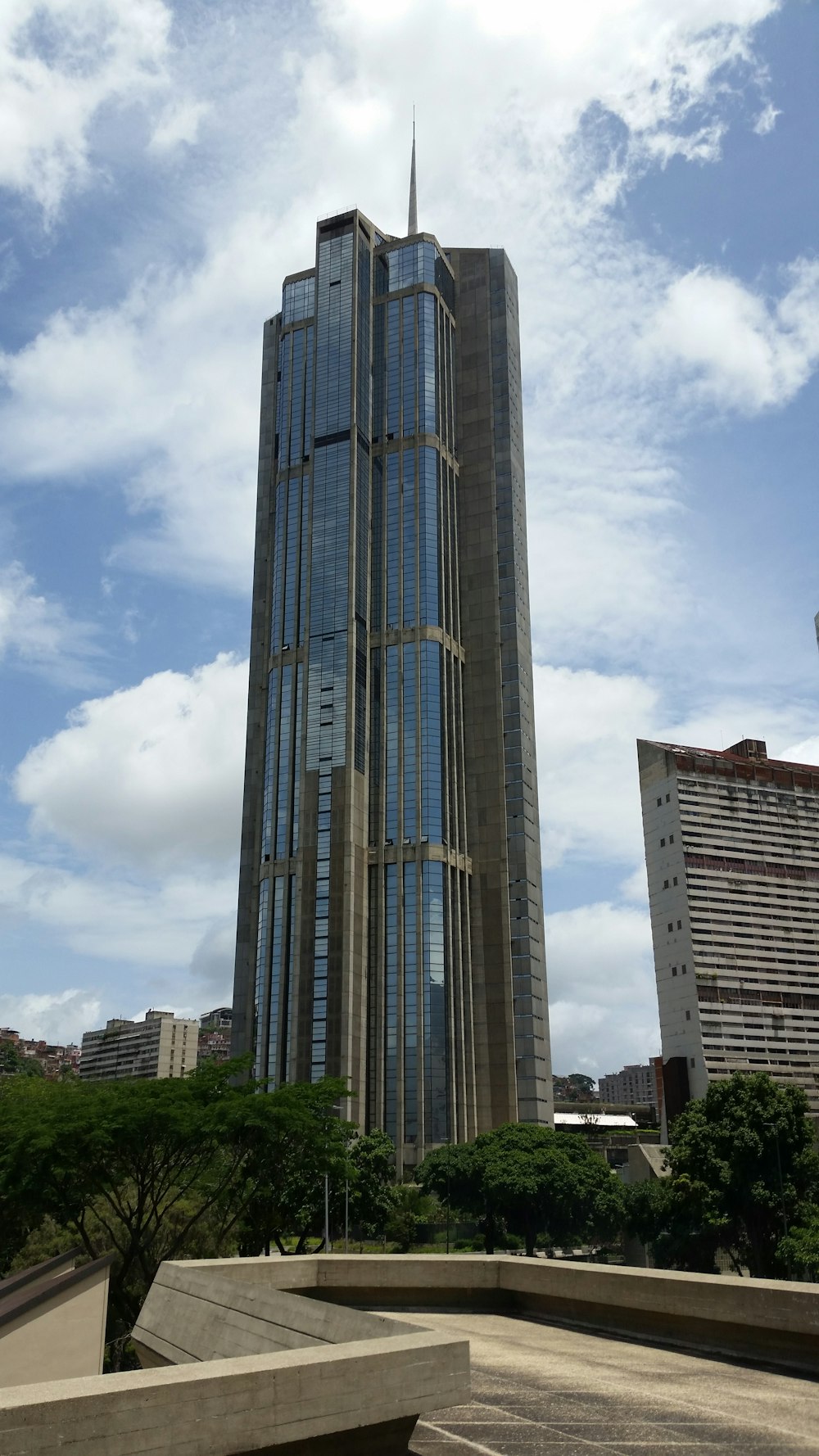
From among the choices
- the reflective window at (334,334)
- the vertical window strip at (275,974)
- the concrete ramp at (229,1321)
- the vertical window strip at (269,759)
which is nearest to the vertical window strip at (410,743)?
the vertical window strip at (269,759)

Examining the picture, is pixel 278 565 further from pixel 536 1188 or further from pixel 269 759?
pixel 536 1188

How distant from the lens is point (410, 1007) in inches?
4621

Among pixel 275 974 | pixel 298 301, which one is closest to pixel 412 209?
pixel 298 301

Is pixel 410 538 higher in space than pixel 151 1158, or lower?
higher

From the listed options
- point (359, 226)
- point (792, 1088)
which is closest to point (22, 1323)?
point (792, 1088)

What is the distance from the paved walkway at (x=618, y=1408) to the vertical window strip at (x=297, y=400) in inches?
5143

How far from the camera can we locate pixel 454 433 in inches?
5659

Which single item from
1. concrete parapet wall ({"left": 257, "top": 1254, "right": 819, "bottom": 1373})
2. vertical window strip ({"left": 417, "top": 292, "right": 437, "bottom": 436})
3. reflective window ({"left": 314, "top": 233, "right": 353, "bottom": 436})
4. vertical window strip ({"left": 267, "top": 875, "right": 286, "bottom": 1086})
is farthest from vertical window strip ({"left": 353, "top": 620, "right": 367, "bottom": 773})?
concrete parapet wall ({"left": 257, "top": 1254, "right": 819, "bottom": 1373})

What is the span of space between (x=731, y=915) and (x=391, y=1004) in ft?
213

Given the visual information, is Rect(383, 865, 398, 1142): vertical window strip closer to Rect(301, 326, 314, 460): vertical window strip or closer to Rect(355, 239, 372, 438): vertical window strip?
Rect(301, 326, 314, 460): vertical window strip

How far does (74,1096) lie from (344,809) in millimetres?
75238

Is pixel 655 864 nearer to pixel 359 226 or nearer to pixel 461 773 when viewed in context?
pixel 461 773

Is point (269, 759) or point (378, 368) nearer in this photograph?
point (269, 759)

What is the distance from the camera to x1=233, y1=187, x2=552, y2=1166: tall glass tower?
389ft
